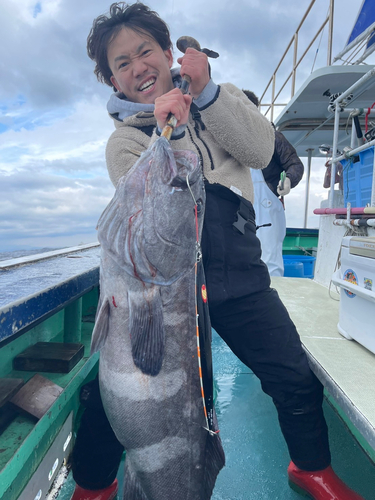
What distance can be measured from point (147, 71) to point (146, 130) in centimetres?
29

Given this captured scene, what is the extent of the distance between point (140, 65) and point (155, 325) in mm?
1274

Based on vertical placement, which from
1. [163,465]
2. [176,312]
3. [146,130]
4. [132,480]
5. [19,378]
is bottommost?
[132,480]

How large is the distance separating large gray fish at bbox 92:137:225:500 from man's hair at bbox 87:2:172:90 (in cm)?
90

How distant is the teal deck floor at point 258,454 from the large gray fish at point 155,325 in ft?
2.37

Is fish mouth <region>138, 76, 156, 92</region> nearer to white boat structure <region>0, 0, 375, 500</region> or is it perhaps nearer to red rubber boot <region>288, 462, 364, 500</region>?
white boat structure <region>0, 0, 375, 500</region>

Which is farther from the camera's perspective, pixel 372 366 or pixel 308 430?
pixel 372 366

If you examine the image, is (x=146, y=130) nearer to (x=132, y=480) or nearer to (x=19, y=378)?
(x=19, y=378)

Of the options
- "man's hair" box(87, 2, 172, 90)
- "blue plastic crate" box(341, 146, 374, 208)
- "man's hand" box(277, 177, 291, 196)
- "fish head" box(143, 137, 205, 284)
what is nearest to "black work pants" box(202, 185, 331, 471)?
"fish head" box(143, 137, 205, 284)

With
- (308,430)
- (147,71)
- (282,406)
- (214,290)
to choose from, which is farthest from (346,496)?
(147,71)

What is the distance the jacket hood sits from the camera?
1668 mm

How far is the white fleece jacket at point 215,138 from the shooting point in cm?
157

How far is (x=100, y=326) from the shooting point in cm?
134

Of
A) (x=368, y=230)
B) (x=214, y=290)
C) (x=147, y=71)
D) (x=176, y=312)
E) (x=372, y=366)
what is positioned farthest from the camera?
(x=368, y=230)

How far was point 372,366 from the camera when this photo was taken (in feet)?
6.32
